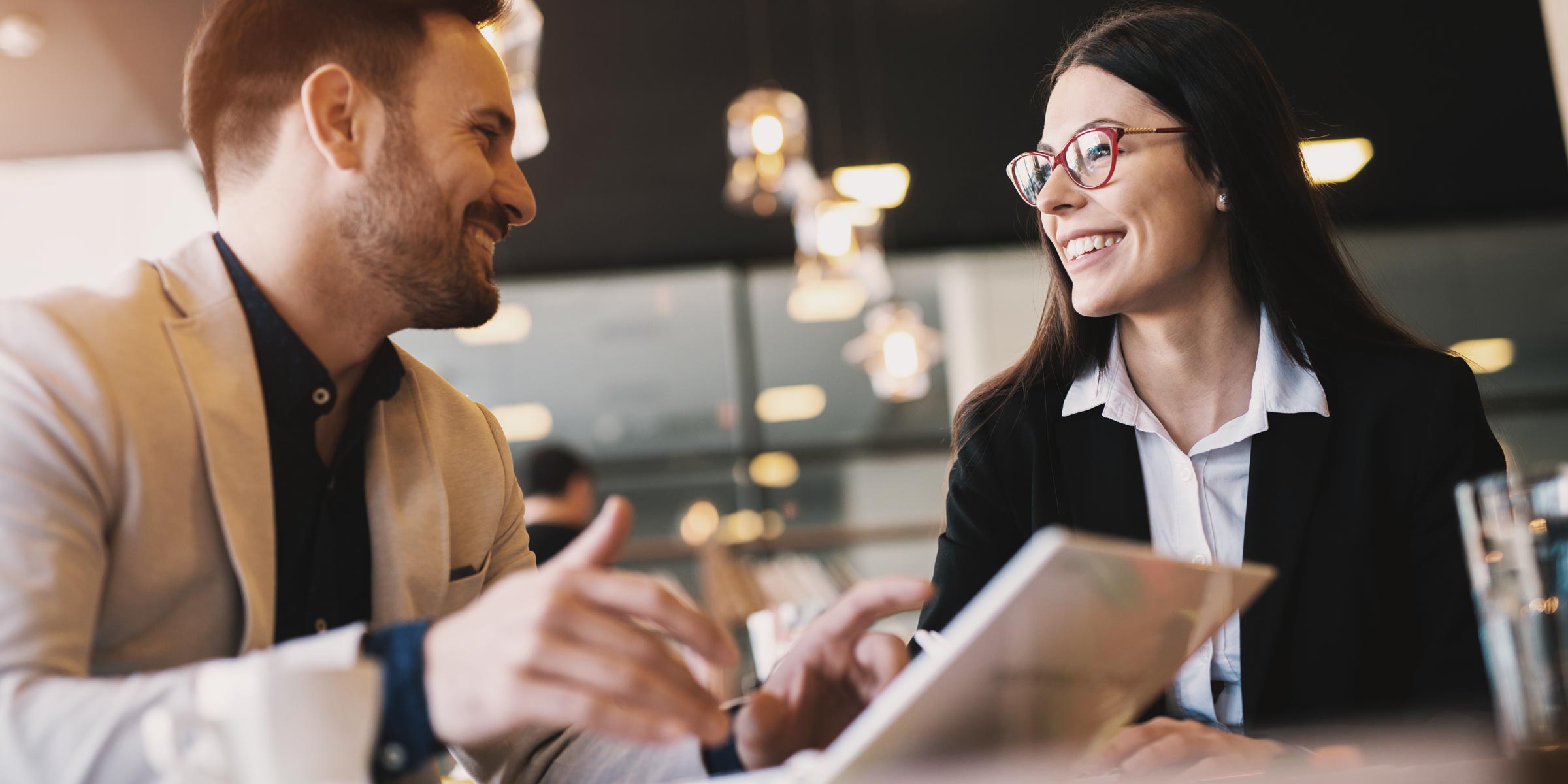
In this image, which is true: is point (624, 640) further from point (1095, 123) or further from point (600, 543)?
point (1095, 123)

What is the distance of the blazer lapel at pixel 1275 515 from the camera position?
1.45m

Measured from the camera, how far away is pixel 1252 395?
63.9 inches

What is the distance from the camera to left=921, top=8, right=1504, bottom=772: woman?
1468mm

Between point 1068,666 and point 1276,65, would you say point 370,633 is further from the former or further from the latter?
point 1276,65

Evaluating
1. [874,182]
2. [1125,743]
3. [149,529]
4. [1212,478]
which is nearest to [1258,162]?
[1212,478]

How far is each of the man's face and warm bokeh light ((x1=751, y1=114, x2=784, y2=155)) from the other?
91.2 inches

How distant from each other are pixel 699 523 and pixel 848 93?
268 centimetres

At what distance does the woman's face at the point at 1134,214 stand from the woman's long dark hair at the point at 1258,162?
0.03m

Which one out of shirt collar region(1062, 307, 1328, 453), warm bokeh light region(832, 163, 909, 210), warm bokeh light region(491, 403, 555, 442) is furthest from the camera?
warm bokeh light region(491, 403, 555, 442)

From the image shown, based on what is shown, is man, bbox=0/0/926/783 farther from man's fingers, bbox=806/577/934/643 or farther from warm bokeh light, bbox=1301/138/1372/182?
warm bokeh light, bbox=1301/138/1372/182

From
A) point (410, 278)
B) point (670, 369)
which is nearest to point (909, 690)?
point (410, 278)

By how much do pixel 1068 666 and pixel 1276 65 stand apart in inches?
207

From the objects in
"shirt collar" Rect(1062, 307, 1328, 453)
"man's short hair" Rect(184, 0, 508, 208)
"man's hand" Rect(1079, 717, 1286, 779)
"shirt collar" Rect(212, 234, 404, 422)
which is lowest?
"man's hand" Rect(1079, 717, 1286, 779)

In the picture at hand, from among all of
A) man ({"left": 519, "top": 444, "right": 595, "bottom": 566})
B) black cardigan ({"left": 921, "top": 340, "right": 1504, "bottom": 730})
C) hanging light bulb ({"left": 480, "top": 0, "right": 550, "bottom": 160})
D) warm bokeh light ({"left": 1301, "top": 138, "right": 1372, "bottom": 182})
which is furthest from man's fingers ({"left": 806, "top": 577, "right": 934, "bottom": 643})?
warm bokeh light ({"left": 1301, "top": 138, "right": 1372, "bottom": 182})
